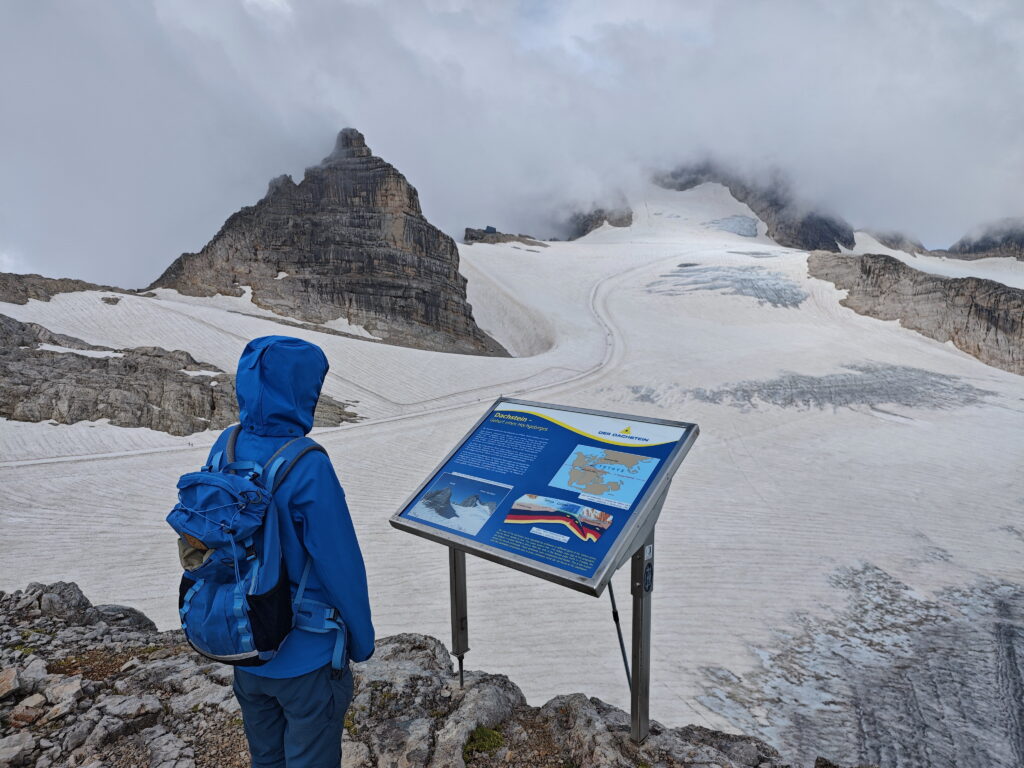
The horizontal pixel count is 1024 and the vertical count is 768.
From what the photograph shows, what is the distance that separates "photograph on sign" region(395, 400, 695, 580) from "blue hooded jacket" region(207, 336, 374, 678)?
1.11 metres

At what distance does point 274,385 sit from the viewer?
2.46 m

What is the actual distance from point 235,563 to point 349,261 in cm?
3257

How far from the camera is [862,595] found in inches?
305

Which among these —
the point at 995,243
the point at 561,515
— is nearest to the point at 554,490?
the point at 561,515

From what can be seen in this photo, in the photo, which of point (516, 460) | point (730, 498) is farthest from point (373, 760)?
point (730, 498)

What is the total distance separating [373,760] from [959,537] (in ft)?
33.1

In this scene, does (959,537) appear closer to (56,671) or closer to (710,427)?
(710,427)

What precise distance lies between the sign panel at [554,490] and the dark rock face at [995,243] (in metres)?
72.6

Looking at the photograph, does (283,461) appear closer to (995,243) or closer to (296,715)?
(296,715)

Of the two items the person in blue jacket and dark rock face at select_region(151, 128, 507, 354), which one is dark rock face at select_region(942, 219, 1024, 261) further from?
the person in blue jacket

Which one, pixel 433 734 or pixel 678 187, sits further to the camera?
pixel 678 187

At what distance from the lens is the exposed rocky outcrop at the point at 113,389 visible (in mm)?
12641

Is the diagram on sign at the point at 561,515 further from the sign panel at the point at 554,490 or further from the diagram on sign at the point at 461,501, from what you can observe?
the diagram on sign at the point at 461,501

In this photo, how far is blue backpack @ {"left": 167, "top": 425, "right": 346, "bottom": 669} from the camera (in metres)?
2.12
